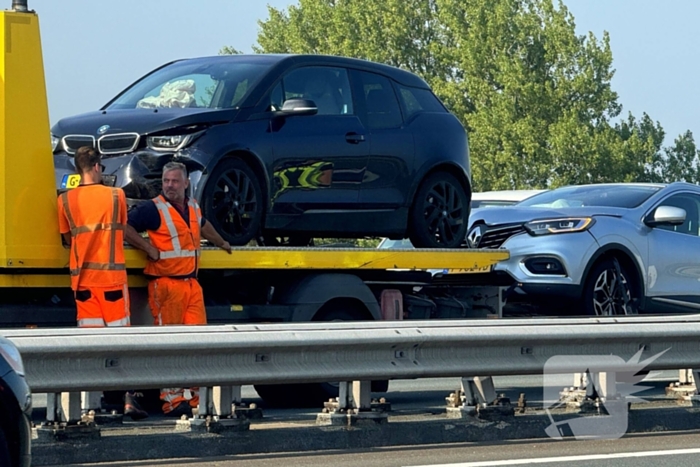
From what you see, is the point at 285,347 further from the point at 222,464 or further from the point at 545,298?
the point at 545,298

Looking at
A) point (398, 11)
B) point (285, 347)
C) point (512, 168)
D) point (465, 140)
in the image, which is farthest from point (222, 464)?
point (398, 11)

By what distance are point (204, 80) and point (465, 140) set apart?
2797mm

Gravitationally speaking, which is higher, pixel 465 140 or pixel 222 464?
pixel 465 140

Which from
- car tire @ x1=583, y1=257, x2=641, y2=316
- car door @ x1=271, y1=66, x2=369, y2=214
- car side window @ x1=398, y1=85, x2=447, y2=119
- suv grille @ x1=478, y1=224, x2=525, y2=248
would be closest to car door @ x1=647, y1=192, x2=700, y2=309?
car tire @ x1=583, y1=257, x2=641, y2=316

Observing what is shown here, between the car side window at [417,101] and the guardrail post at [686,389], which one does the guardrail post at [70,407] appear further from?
the car side window at [417,101]

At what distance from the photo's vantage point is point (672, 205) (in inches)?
536

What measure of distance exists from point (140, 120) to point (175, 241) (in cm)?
102

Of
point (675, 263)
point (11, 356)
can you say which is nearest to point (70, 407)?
point (11, 356)

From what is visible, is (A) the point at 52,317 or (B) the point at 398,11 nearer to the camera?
(A) the point at 52,317

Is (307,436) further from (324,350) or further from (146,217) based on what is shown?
(146,217)

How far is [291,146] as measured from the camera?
1016cm

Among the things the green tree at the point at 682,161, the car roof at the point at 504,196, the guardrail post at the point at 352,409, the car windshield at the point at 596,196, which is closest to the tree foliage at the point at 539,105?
the green tree at the point at 682,161

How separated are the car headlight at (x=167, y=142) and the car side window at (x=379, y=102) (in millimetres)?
2003

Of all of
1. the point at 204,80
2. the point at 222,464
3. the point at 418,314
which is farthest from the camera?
the point at 418,314
